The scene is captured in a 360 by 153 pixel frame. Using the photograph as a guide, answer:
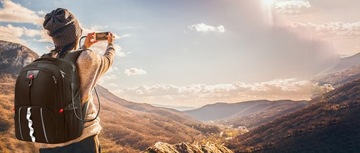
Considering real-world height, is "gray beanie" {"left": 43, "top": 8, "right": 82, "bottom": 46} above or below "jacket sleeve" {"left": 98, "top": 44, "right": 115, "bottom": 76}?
above

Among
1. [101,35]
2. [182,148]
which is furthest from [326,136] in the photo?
[101,35]

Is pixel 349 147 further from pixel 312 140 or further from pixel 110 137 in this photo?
pixel 110 137

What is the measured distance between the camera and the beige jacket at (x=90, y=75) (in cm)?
500

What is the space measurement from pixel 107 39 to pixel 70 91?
135cm

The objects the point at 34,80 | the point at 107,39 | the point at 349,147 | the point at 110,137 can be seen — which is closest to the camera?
the point at 34,80

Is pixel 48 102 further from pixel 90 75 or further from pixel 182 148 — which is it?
pixel 182 148

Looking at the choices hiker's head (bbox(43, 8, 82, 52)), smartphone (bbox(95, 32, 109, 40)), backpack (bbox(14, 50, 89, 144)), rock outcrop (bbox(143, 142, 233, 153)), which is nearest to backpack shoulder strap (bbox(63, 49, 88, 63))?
backpack (bbox(14, 50, 89, 144))

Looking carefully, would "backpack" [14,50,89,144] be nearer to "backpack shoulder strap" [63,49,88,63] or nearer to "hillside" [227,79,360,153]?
"backpack shoulder strap" [63,49,88,63]

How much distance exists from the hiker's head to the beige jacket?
0.55 meters

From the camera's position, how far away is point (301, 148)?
81.6 m

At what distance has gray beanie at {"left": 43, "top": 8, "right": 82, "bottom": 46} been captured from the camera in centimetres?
547

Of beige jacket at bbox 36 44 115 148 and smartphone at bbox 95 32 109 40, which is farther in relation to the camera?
smartphone at bbox 95 32 109 40

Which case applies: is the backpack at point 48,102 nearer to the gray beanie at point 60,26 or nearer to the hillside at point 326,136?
the gray beanie at point 60,26

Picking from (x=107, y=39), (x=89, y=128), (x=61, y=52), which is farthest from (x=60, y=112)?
(x=107, y=39)
